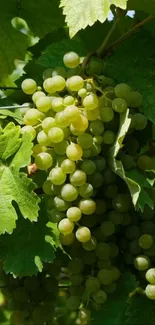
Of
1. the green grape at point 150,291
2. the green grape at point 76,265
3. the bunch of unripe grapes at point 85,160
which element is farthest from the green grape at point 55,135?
the green grape at point 150,291

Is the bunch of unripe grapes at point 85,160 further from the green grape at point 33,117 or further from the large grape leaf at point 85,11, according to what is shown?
the large grape leaf at point 85,11

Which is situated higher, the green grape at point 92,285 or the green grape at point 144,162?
the green grape at point 144,162

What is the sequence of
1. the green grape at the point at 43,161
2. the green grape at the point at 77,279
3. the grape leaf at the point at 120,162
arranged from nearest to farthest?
1. the grape leaf at the point at 120,162
2. the green grape at the point at 43,161
3. the green grape at the point at 77,279

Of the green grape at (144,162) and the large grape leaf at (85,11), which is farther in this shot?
the green grape at (144,162)

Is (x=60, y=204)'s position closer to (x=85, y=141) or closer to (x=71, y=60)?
(x=85, y=141)

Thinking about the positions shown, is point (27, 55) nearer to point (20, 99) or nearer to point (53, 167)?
point (20, 99)

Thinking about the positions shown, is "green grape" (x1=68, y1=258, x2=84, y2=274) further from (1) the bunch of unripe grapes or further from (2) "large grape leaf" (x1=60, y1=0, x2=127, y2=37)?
(2) "large grape leaf" (x1=60, y1=0, x2=127, y2=37)
